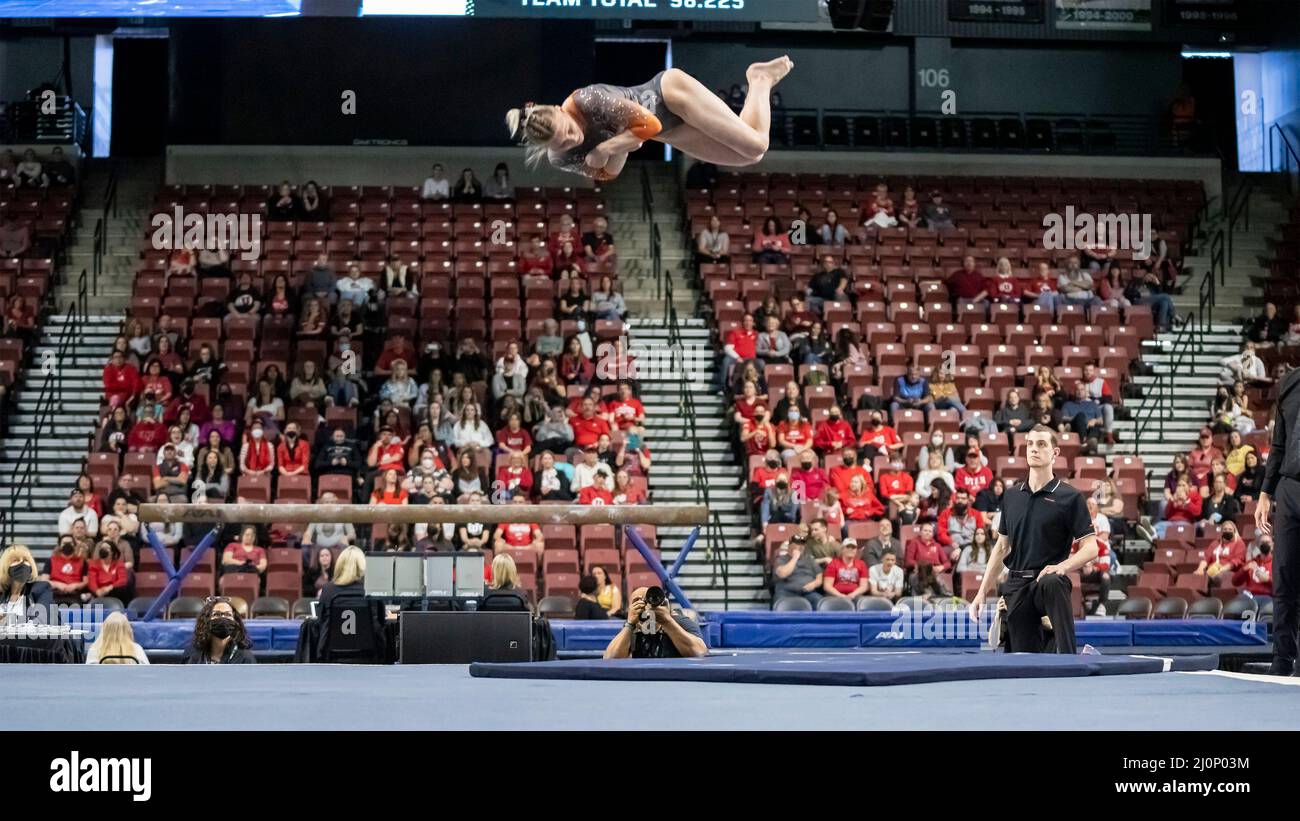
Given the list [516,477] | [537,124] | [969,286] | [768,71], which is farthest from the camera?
[969,286]

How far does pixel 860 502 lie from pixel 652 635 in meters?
6.57

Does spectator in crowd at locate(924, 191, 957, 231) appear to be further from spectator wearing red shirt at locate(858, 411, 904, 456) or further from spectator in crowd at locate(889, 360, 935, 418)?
spectator wearing red shirt at locate(858, 411, 904, 456)

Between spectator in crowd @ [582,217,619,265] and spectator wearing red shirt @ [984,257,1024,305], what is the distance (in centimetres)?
415

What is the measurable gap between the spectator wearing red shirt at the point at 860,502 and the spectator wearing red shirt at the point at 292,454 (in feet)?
15.6

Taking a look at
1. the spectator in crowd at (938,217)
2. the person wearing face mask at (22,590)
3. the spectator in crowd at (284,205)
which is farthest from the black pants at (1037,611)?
the spectator in crowd at (284,205)

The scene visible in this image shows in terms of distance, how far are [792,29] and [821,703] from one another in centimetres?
1907

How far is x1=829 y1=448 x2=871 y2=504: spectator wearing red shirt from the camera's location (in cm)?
1373

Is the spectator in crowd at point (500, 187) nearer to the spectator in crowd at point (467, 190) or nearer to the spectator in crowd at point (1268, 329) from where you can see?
the spectator in crowd at point (467, 190)

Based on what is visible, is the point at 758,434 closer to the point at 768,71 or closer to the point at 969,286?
the point at 969,286

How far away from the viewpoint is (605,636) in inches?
424

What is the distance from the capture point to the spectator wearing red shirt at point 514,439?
14064 millimetres

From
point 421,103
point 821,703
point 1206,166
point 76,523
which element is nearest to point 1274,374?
point 1206,166

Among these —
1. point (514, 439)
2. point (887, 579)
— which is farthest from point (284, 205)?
point (887, 579)

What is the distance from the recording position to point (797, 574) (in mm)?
12547
